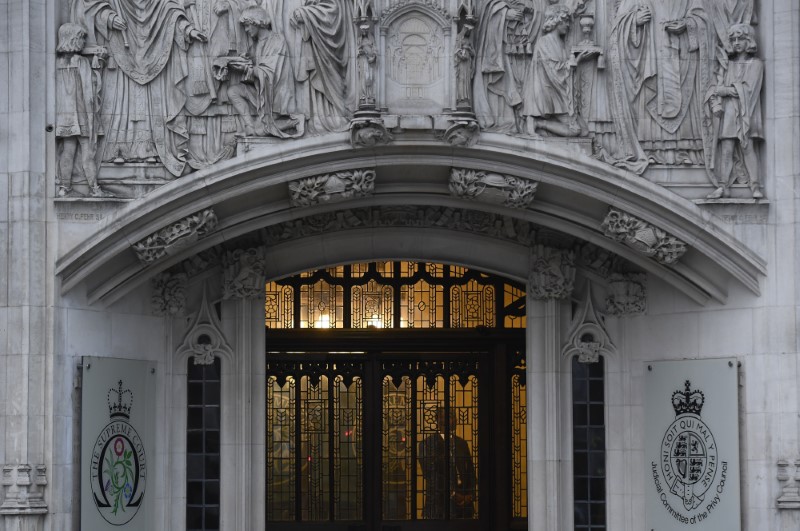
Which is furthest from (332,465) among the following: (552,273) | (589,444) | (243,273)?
(552,273)

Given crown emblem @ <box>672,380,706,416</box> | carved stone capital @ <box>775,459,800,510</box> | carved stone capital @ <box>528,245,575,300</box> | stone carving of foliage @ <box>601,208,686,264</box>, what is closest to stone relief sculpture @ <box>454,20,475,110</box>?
stone carving of foliage @ <box>601,208,686,264</box>

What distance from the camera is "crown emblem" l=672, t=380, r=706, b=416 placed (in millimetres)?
13586

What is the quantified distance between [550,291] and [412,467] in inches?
88.4

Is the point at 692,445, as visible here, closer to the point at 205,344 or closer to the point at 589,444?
the point at 589,444

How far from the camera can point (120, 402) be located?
13.5m

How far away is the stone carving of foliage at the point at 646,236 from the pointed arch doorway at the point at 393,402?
2027 millimetres

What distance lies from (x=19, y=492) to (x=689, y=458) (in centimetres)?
543

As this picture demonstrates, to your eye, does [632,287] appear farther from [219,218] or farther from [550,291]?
[219,218]

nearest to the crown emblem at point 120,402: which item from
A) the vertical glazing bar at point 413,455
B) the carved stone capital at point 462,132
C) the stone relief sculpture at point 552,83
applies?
the vertical glazing bar at point 413,455

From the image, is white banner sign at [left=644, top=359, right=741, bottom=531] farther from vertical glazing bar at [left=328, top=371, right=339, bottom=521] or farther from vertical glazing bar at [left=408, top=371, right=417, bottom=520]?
vertical glazing bar at [left=328, top=371, right=339, bottom=521]

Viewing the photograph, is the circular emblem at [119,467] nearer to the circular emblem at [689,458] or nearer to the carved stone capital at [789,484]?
the circular emblem at [689,458]

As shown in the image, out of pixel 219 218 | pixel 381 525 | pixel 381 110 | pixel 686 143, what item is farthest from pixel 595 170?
pixel 381 525

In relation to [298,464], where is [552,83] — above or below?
above

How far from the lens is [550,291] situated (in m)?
14.2
